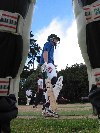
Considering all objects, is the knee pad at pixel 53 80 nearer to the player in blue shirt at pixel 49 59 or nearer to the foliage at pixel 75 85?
the player in blue shirt at pixel 49 59

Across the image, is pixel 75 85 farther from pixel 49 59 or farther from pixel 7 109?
pixel 7 109

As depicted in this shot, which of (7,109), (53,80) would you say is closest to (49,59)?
(53,80)

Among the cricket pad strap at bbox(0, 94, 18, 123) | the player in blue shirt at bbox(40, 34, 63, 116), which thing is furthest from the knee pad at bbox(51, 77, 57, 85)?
the cricket pad strap at bbox(0, 94, 18, 123)

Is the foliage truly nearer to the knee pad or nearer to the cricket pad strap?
the knee pad

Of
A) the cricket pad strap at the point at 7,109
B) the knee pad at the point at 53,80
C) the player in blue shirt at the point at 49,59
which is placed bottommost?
the cricket pad strap at the point at 7,109

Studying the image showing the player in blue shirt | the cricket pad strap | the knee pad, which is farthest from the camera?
the knee pad

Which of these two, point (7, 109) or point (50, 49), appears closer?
point (7, 109)

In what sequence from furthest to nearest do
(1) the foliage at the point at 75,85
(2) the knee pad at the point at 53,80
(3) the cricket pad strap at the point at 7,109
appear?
(1) the foliage at the point at 75,85
(2) the knee pad at the point at 53,80
(3) the cricket pad strap at the point at 7,109

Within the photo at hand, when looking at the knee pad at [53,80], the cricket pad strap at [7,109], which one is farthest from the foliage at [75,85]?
the cricket pad strap at [7,109]

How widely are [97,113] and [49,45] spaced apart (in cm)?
690

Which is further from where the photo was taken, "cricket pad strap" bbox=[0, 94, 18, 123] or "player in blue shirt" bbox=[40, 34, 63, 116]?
"player in blue shirt" bbox=[40, 34, 63, 116]

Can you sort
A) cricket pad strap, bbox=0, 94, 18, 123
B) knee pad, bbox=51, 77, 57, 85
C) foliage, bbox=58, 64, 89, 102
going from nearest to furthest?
cricket pad strap, bbox=0, 94, 18, 123 → knee pad, bbox=51, 77, 57, 85 → foliage, bbox=58, 64, 89, 102

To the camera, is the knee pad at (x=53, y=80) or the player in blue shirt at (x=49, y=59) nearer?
the player in blue shirt at (x=49, y=59)

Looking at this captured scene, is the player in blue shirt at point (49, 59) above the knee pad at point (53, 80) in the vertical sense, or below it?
above
